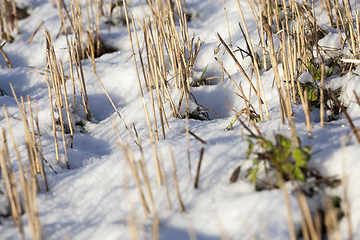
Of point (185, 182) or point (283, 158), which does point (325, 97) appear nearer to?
point (283, 158)

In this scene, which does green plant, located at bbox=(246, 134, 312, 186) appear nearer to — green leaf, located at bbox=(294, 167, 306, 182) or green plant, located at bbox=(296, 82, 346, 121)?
green leaf, located at bbox=(294, 167, 306, 182)

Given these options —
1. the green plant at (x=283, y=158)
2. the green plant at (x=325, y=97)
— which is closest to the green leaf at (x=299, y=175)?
the green plant at (x=283, y=158)

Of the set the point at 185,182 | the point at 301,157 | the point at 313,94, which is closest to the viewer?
the point at 301,157

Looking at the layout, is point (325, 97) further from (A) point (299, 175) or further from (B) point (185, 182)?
(B) point (185, 182)

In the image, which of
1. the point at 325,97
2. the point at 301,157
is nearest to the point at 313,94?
the point at 325,97

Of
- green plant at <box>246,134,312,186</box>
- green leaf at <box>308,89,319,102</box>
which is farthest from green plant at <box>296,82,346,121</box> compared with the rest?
green plant at <box>246,134,312,186</box>

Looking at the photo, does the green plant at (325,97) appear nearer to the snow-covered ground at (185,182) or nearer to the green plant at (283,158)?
the snow-covered ground at (185,182)

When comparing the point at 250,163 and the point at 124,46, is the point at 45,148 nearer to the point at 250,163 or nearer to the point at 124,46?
the point at 250,163

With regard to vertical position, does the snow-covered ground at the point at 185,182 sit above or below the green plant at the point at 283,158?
below

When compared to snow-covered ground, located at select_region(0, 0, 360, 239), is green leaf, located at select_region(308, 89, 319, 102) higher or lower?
higher

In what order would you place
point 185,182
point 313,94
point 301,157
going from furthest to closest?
point 313,94 < point 185,182 < point 301,157

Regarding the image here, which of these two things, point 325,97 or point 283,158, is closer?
point 283,158

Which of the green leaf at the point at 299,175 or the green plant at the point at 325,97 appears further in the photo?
the green plant at the point at 325,97

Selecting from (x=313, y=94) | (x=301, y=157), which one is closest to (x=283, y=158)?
(x=301, y=157)
